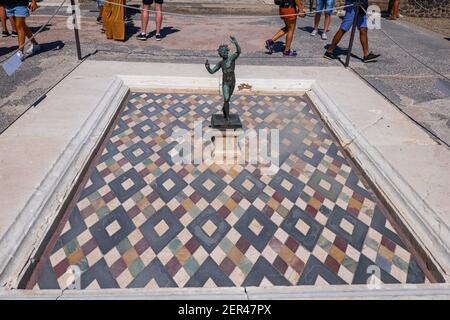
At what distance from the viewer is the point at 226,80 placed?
2.96 m

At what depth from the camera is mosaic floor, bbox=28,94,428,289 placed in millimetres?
2006

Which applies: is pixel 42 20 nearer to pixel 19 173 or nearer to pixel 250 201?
pixel 19 173

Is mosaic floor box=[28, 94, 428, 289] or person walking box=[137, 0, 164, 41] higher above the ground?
person walking box=[137, 0, 164, 41]

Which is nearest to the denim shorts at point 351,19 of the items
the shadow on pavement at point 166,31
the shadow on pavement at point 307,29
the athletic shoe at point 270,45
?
the athletic shoe at point 270,45

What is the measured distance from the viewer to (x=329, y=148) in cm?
330

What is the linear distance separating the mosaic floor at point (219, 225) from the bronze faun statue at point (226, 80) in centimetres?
44

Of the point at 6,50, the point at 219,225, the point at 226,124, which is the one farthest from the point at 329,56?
the point at 6,50

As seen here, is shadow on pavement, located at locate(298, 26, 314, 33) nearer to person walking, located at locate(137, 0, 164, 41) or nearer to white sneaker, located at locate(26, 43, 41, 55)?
person walking, located at locate(137, 0, 164, 41)

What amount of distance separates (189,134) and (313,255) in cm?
191

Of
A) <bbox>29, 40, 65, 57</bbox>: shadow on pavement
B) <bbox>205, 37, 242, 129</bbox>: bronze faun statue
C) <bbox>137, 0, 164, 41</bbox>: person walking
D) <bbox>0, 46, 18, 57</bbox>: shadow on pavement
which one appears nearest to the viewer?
<bbox>205, 37, 242, 129</bbox>: bronze faun statue

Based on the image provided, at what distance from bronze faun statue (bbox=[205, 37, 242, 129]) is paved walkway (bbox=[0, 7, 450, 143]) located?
2.04m

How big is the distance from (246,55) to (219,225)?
4382mm

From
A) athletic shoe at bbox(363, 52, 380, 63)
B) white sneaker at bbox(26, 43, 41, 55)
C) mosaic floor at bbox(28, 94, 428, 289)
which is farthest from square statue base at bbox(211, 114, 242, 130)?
white sneaker at bbox(26, 43, 41, 55)

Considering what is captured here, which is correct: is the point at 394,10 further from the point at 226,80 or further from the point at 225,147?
the point at 225,147
